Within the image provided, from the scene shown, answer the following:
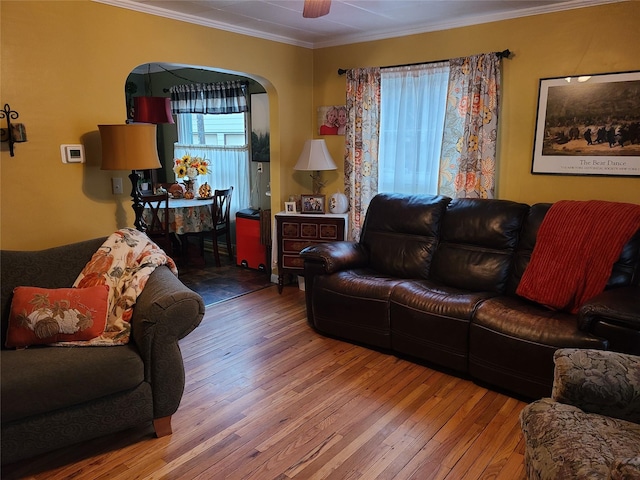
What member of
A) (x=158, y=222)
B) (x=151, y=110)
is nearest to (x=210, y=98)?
(x=151, y=110)

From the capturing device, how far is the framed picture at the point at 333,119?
4.68m

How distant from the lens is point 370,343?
3.39 metres

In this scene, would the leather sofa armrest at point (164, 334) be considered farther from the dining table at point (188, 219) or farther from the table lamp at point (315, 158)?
the dining table at point (188, 219)

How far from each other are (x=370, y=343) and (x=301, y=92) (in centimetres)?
272

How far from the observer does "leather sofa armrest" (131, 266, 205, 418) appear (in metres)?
2.28

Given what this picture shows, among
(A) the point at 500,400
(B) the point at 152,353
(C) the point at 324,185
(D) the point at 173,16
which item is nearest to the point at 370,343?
(A) the point at 500,400

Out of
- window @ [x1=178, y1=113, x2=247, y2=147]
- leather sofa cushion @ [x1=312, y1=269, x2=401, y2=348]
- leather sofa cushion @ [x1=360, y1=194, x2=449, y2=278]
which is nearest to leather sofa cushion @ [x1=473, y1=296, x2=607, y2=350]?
leather sofa cushion @ [x1=312, y1=269, x2=401, y2=348]

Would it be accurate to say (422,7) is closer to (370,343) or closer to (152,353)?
(370,343)

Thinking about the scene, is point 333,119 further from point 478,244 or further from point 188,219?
point 478,244

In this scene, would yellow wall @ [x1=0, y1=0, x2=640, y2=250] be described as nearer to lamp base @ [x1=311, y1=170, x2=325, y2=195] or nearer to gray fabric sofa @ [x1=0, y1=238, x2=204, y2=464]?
gray fabric sofa @ [x1=0, y1=238, x2=204, y2=464]

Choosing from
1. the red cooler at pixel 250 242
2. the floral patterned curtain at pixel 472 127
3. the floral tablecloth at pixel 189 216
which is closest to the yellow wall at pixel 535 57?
the floral patterned curtain at pixel 472 127

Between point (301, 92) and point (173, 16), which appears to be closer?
point (173, 16)

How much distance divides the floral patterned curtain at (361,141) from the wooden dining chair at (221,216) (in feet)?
5.35

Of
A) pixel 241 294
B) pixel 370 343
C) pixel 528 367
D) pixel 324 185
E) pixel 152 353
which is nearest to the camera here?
pixel 152 353
